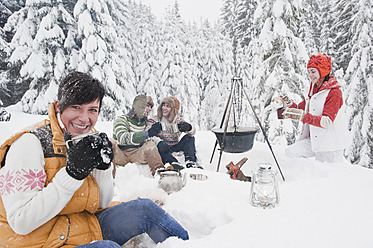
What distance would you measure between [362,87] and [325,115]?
28.3ft

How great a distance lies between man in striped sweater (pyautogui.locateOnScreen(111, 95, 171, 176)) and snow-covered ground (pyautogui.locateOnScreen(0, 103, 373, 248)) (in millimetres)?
624

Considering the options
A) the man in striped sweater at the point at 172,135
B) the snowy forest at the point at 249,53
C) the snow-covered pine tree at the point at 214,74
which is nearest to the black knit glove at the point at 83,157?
the man in striped sweater at the point at 172,135

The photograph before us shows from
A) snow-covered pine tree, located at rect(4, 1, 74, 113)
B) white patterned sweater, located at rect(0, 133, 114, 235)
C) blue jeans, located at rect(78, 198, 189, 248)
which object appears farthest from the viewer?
snow-covered pine tree, located at rect(4, 1, 74, 113)

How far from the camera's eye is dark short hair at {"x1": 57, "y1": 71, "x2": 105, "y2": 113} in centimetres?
144

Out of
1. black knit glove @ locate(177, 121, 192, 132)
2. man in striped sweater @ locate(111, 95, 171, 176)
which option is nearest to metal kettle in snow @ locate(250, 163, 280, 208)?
man in striped sweater @ locate(111, 95, 171, 176)

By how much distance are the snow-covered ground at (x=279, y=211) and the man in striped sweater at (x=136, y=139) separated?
2.05 ft

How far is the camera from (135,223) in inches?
66.7

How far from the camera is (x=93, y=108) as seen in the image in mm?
1557

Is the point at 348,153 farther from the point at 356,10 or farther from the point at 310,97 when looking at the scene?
the point at 310,97

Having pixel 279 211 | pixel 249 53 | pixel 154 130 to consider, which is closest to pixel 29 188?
pixel 279 211

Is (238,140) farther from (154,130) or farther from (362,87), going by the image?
(362,87)

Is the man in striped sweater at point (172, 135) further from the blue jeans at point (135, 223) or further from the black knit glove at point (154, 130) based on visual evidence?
the blue jeans at point (135, 223)

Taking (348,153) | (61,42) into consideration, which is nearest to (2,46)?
(61,42)

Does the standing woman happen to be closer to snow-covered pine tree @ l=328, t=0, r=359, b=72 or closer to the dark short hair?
the dark short hair
